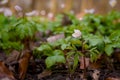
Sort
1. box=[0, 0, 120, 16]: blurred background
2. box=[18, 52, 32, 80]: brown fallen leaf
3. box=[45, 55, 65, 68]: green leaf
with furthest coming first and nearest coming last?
box=[0, 0, 120, 16]: blurred background
box=[18, 52, 32, 80]: brown fallen leaf
box=[45, 55, 65, 68]: green leaf

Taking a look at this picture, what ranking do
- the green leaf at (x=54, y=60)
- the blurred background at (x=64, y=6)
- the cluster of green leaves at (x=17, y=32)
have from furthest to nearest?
the blurred background at (x=64, y=6)
the cluster of green leaves at (x=17, y=32)
the green leaf at (x=54, y=60)

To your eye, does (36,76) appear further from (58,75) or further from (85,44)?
(85,44)

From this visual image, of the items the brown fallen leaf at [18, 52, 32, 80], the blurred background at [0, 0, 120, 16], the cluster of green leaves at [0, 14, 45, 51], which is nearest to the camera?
the brown fallen leaf at [18, 52, 32, 80]

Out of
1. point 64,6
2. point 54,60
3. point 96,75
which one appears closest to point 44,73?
point 54,60

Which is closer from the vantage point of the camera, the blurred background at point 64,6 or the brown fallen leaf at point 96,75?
the brown fallen leaf at point 96,75

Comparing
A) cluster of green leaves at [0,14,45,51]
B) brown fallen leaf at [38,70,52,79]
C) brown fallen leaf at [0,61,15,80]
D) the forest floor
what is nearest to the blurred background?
cluster of green leaves at [0,14,45,51]

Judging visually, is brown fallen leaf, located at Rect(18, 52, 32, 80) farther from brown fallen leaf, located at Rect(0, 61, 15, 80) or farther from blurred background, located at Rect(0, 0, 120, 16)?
blurred background, located at Rect(0, 0, 120, 16)

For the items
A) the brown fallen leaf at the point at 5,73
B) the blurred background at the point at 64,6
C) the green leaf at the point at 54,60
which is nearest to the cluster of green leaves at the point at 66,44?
the green leaf at the point at 54,60

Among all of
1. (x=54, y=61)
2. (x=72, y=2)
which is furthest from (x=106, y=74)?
(x=72, y=2)

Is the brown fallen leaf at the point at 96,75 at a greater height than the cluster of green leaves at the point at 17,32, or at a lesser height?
lesser

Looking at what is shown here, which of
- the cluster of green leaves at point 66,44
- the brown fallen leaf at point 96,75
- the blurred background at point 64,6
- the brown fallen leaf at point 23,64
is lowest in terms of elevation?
the brown fallen leaf at point 96,75

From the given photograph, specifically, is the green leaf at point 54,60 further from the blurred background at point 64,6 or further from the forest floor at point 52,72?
the blurred background at point 64,6
